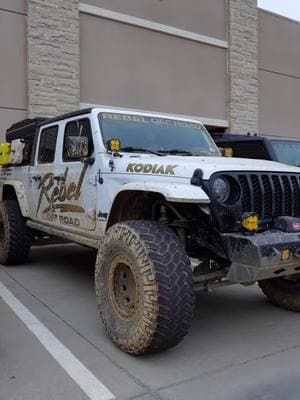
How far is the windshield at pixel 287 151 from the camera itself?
787cm

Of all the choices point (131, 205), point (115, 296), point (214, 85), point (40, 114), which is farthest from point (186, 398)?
point (214, 85)

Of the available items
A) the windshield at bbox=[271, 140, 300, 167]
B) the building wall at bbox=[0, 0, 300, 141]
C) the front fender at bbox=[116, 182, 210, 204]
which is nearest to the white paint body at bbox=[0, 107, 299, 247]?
the front fender at bbox=[116, 182, 210, 204]

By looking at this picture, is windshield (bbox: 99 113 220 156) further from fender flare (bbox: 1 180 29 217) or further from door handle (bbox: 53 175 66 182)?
fender flare (bbox: 1 180 29 217)

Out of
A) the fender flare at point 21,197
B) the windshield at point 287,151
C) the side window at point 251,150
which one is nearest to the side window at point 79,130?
the fender flare at point 21,197

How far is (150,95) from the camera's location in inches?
503

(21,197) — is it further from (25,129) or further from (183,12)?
(183,12)

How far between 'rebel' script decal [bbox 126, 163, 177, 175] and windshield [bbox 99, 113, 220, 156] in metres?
0.56

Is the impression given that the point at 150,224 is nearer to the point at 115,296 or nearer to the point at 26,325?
the point at 115,296

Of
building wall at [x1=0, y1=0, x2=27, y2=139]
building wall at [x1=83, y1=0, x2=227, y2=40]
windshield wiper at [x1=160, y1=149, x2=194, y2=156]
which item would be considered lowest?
windshield wiper at [x1=160, y1=149, x2=194, y2=156]

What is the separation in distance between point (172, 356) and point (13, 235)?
12.3 ft

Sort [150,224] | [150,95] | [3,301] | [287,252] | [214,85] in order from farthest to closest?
[214,85] → [150,95] → [3,301] → [150,224] → [287,252]

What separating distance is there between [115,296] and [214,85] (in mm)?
Result: 11638

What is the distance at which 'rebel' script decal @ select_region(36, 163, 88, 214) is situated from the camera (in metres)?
4.96

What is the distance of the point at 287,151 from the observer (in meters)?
8.05
